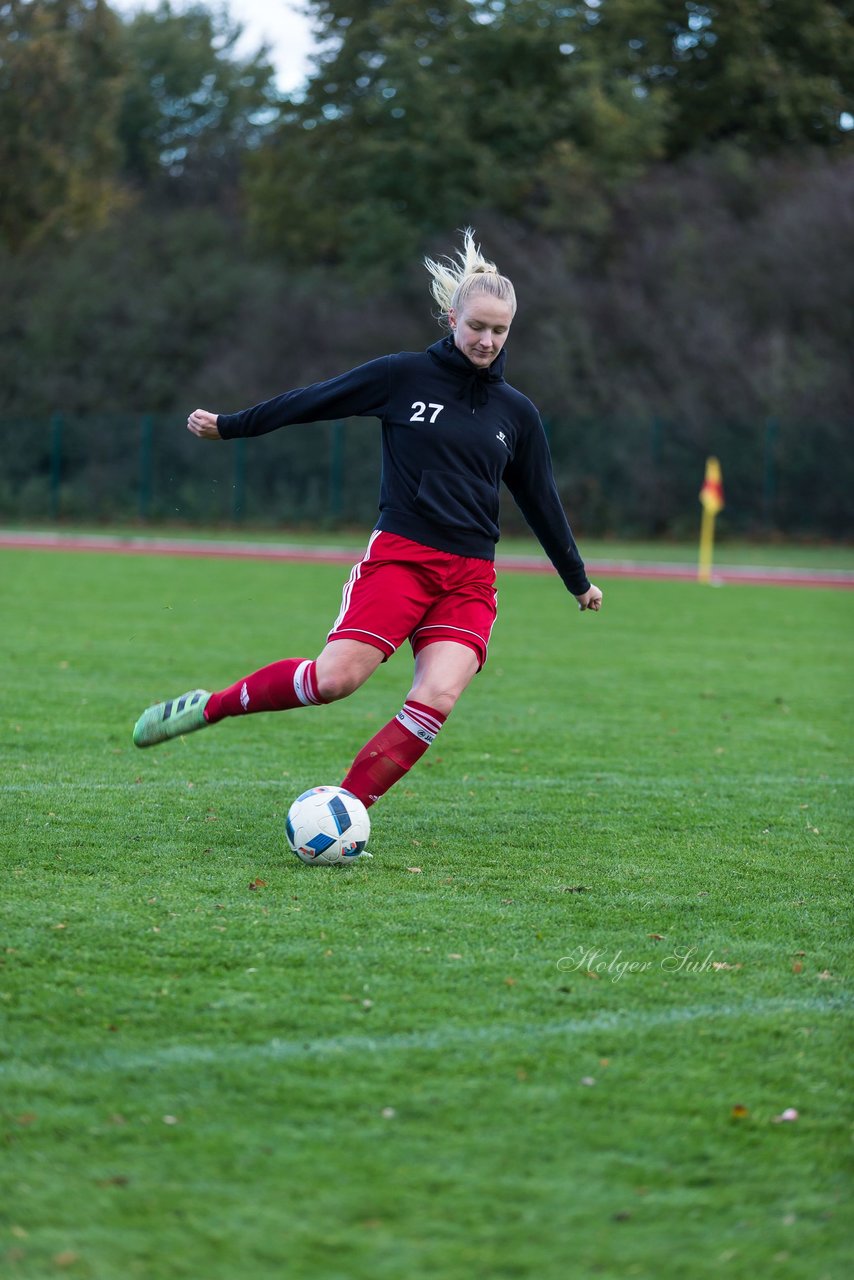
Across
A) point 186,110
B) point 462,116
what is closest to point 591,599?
point 462,116

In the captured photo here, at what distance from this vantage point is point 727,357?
33125mm

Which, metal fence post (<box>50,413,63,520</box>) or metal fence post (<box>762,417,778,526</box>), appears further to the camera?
metal fence post (<box>50,413,63,520</box>)

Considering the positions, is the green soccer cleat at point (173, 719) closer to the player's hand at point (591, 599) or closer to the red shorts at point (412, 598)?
the red shorts at point (412, 598)

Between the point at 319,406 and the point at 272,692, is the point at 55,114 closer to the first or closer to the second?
the point at 319,406

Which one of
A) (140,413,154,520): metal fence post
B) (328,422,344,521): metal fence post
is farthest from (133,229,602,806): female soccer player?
(140,413,154,520): metal fence post

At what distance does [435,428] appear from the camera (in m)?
5.33

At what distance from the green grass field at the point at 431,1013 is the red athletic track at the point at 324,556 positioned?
1469cm

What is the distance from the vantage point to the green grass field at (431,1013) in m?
2.60

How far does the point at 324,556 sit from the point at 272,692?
20187mm

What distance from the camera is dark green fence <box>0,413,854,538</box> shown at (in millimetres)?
30594

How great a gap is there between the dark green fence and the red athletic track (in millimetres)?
4767

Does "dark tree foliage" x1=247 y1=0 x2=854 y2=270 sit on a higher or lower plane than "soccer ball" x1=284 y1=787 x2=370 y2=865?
higher

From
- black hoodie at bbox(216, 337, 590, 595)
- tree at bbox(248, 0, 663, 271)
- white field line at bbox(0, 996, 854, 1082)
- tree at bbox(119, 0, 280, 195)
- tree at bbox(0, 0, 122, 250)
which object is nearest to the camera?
white field line at bbox(0, 996, 854, 1082)

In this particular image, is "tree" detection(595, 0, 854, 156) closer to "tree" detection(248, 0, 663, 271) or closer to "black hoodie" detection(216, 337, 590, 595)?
"tree" detection(248, 0, 663, 271)
